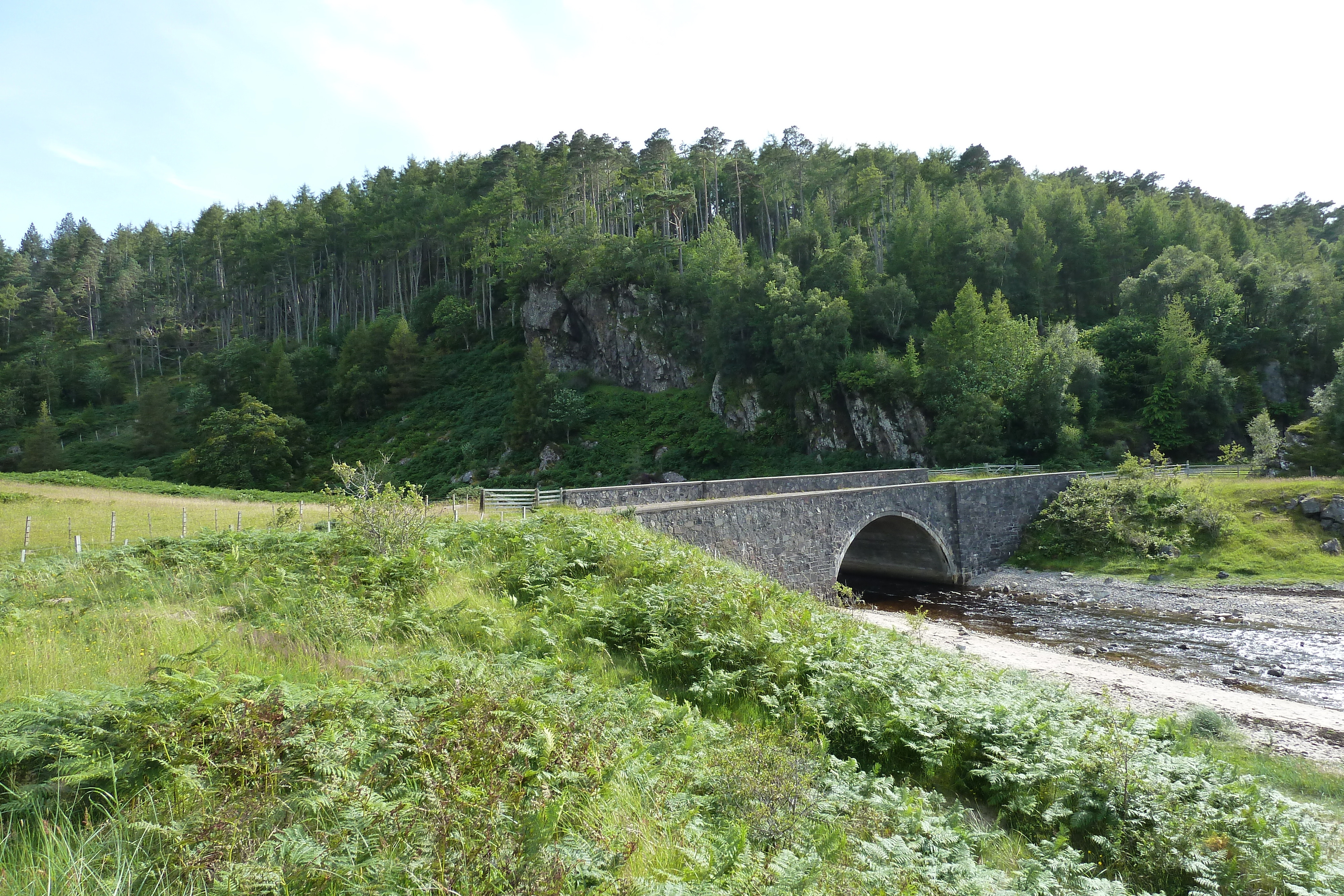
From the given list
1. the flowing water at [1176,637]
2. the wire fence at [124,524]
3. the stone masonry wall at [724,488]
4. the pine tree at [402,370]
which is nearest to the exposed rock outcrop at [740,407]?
the stone masonry wall at [724,488]

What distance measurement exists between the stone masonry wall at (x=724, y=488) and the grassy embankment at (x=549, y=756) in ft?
41.1

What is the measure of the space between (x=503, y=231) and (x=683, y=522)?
5587cm

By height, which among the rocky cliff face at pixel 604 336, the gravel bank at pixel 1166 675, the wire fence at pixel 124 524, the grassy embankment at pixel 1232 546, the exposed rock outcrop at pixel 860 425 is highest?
the rocky cliff face at pixel 604 336

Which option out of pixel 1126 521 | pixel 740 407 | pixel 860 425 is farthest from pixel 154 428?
pixel 1126 521

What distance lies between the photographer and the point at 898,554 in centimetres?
2995

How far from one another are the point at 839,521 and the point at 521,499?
11.6 metres

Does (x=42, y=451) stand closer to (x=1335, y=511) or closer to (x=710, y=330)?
(x=710, y=330)

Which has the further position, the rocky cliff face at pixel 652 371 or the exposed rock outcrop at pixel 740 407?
the exposed rock outcrop at pixel 740 407

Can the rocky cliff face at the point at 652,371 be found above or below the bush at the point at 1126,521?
above

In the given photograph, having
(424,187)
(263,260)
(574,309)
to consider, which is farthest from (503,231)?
(263,260)

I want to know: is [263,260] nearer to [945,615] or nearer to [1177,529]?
[945,615]

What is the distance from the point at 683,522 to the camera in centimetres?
1834

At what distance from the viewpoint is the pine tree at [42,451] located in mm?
52625

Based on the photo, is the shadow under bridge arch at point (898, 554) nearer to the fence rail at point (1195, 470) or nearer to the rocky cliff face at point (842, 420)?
the fence rail at point (1195, 470)
